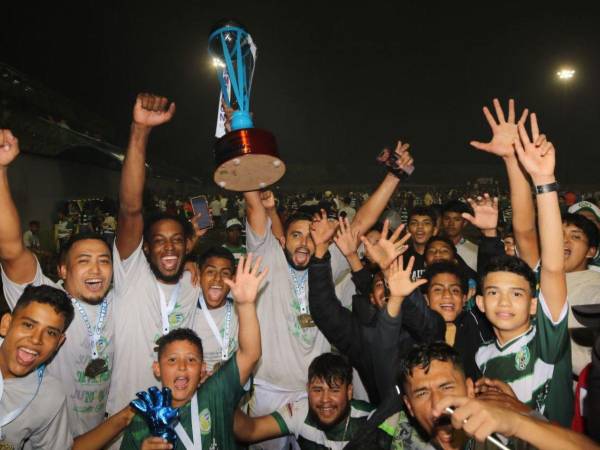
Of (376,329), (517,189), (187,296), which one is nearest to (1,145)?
(187,296)

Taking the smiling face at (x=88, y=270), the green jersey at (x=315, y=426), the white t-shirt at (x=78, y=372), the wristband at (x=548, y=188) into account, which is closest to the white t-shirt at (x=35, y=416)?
the white t-shirt at (x=78, y=372)

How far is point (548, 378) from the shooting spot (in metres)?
2.12

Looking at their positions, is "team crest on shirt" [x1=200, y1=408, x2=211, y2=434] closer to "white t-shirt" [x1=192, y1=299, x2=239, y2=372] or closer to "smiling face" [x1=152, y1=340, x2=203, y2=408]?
"smiling face" [x1=152, y1=340, x2=203, y2=408]

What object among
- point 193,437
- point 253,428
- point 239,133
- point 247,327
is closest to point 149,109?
point 239,133

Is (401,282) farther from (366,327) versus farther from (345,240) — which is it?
(345,240)

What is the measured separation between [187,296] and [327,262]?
1124mm

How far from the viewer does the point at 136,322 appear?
285cm

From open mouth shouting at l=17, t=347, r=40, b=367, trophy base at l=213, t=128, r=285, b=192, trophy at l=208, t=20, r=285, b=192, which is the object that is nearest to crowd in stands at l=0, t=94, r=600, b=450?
open mouth shouting at l=17, t=347, r=40, b=367

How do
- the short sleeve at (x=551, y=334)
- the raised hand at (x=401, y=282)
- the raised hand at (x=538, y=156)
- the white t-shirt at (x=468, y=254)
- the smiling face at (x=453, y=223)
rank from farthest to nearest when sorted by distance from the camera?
the smiling face at (x=453, y=223) → the white t-shirt at (x=468, y=254) → the raised hand at (x=401, y=282) → the raised hand at (x=538, y=156) → the short sleeve at (x=551, y=334)

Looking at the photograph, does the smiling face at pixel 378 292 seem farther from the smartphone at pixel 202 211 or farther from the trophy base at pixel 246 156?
the smartphone at pixel 202 211

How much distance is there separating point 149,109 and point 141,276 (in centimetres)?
122

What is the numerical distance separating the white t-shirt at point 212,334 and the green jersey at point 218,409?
60 cm

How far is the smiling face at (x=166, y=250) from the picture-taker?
9.95 feet

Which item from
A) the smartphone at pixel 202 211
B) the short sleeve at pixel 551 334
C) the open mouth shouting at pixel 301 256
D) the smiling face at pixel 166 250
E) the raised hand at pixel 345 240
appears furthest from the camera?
the smartphone at pixel 202 211
